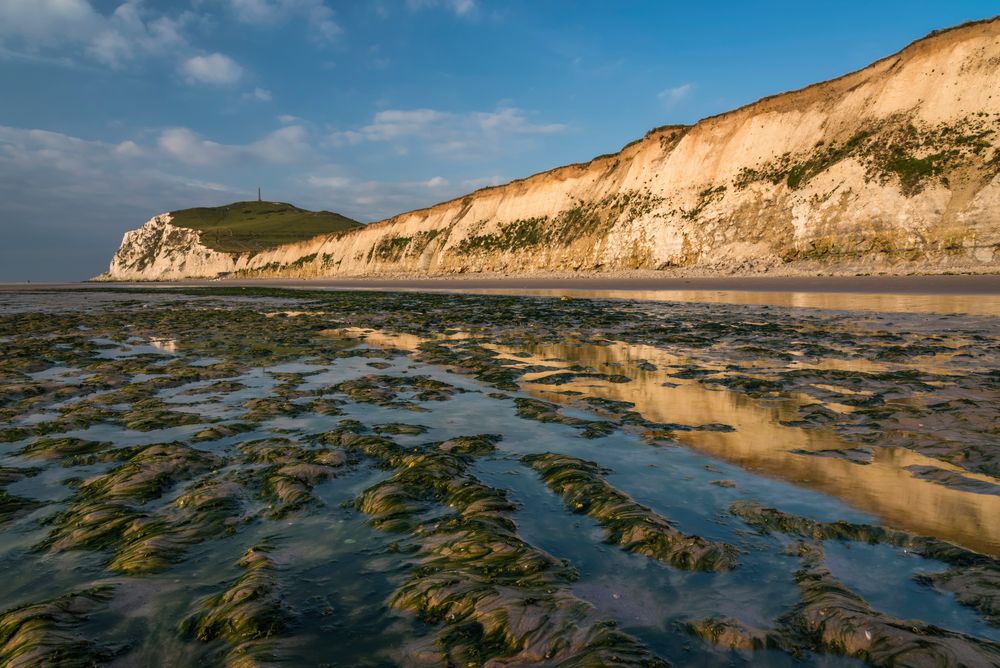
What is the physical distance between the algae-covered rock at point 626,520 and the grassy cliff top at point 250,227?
435 ft

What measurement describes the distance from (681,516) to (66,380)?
10434mm

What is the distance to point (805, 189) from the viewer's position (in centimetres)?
3741

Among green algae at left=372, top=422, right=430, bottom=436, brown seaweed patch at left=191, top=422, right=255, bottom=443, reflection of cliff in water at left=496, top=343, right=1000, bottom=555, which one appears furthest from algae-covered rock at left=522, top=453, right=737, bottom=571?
brown seaweed patch at left=191, top=422, right=255, bottom=443

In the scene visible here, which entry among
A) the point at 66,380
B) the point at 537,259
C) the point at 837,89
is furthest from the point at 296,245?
the point at 66,380

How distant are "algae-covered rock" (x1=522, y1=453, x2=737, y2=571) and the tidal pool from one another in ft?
0.07

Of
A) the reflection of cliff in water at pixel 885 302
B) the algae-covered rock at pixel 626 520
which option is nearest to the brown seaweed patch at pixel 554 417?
the algae-covered rock at pixel 626 520

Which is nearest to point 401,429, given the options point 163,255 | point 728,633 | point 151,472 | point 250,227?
point 151,472

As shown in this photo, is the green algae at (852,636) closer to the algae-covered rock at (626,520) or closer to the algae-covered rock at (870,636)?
the algae-covered rock at (870,636)

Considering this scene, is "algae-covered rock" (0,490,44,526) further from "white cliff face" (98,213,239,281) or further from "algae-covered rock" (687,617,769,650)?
"white cliff face" (98,213,239,281)

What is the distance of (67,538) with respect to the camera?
3.80m

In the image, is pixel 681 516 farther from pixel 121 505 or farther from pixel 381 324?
pixel 381 324

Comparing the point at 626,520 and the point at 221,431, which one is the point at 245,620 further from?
the point at 221,431

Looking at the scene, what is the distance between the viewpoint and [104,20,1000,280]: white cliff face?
3077 centimetres

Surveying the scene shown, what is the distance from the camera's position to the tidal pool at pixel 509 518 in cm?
268
